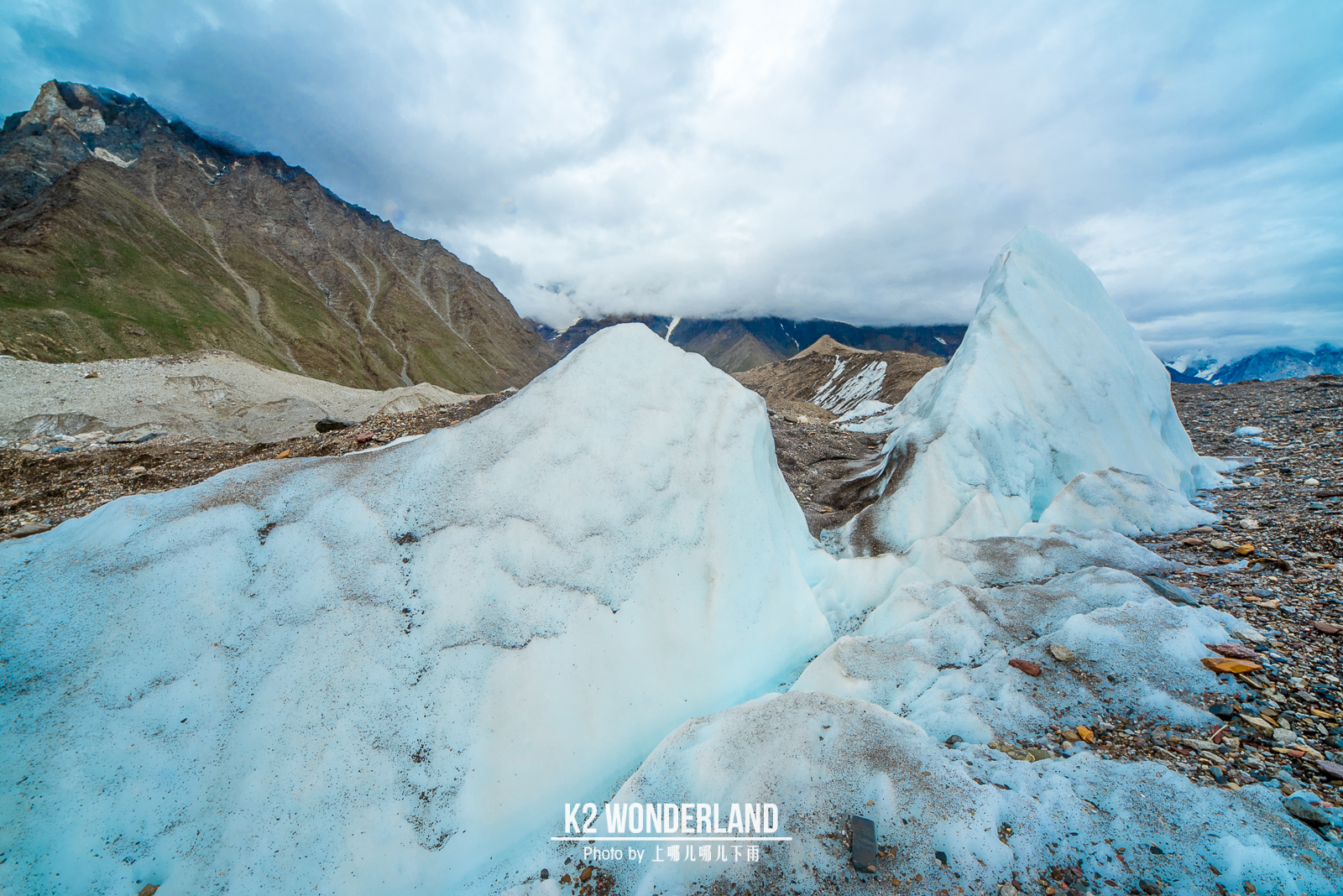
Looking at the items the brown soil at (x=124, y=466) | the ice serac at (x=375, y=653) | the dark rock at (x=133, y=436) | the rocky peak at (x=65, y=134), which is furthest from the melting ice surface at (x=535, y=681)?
the rocky peak at (x=65, y=134)

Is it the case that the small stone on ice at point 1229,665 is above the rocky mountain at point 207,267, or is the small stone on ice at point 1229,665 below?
below

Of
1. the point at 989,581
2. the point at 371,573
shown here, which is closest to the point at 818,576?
the point at 989,581

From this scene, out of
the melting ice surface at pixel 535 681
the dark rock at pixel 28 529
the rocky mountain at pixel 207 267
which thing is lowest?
the melting ice surface at pixel 535 681

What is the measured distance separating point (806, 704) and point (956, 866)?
5.11 ft

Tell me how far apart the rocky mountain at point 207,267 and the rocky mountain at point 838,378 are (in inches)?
3142

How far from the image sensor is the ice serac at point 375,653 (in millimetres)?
3830

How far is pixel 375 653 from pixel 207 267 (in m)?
134

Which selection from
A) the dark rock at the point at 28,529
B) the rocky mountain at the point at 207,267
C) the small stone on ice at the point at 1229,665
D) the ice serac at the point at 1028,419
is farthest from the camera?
the rocky mountain at the point at 207,267

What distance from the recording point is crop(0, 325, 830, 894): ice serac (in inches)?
151

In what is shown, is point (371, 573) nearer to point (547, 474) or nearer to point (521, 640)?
point (521, 640)

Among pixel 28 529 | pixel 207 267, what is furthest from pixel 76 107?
pixel 28 529

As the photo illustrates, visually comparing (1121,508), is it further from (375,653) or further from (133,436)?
(133,436)

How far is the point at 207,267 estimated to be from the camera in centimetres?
9519

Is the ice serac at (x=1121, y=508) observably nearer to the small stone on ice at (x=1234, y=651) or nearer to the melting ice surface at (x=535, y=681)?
the melting ice surface at (x=535, y=681)
